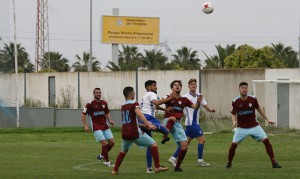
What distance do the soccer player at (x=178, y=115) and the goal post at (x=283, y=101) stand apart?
57.8 ft

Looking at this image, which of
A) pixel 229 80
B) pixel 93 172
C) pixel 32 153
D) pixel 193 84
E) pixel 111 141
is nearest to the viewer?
pixel 93 172

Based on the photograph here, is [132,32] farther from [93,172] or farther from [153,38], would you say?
[93,172]

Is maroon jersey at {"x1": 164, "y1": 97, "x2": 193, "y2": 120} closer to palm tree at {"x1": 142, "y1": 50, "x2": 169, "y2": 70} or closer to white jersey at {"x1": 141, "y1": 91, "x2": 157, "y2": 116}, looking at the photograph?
white jersey at {"x1": 141, "y1": 91, "x2": 157, "y2": 116}

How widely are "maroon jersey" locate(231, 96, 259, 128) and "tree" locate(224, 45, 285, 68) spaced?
120 ft

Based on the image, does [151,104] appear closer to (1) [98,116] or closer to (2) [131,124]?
(1) [98,116]

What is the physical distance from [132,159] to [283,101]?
16.2 meters

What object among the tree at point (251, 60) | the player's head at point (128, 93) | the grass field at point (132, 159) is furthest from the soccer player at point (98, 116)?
the tree at point (251, 60)

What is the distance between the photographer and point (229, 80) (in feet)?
141

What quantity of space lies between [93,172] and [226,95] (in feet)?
83.4

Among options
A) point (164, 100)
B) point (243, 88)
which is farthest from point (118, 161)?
point (243, 88)

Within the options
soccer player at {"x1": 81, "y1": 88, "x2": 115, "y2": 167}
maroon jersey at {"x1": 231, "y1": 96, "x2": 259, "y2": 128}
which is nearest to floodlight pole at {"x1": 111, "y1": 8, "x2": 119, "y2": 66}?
soccer player at {"x1": 81, "y1": 88, "x2": 115, "y2": 167}

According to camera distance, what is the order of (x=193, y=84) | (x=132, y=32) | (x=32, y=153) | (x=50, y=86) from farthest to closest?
1. (x=132, y=32)
2. (x=50, y=86)
3. (x=32, y=153)
4. (x=193, y=84)

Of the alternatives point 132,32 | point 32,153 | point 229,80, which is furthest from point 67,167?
point 132,32

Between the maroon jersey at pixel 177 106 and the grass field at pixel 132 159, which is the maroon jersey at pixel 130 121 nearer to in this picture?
the grass field at pixel 132 159
